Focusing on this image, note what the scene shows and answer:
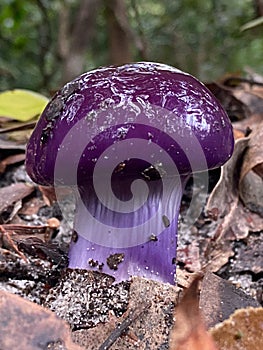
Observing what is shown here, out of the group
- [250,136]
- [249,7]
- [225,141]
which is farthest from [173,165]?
[249,7]

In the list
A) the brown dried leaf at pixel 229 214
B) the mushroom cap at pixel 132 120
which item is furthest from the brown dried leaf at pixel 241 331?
the brown dried leaf at pixel 229 214

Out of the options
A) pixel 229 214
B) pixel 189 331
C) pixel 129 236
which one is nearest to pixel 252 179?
pixel 229 214

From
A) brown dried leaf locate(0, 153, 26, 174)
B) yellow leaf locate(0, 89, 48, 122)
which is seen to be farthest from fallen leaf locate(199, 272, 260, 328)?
yellow leaf locate(0, 89, 48, 122)

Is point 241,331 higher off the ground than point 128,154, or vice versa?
point 128,154

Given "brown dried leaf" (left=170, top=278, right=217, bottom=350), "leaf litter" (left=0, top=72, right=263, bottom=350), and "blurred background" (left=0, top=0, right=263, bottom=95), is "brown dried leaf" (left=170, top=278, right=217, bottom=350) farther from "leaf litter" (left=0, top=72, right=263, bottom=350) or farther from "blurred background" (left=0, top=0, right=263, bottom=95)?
"blurred background" (left=0, top=0, right=263, bottom=95)

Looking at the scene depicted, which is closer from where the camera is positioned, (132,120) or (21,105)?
(132,120)

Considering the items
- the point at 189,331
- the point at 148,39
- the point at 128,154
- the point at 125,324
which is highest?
the point at 148,39

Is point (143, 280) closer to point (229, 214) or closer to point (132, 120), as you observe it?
point (132, 120)

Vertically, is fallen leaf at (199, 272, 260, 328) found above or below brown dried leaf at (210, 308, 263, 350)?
below
